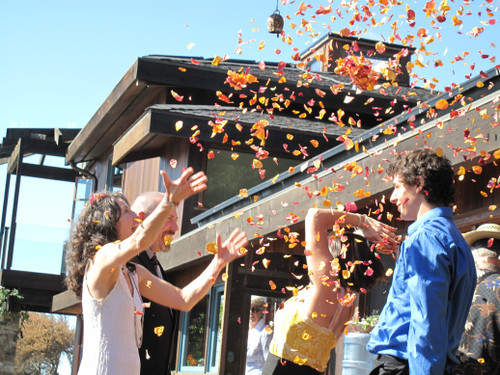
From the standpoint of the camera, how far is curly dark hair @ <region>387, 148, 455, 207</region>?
3363 mm

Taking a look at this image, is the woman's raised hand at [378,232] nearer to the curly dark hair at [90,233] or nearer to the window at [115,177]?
the curly dark hair at [90,233]

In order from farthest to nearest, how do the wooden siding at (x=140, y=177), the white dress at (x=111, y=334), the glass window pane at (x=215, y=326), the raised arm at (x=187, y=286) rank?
the wooden siding at (x=140, y=177), the glass window pane at (x=215, y=326), the raised arm at (x=187, y=286), the white dress at (x=111, y=334)

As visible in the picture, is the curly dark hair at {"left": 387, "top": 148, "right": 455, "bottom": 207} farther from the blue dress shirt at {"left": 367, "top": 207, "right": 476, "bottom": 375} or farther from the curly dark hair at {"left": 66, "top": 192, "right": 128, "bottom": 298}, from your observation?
the curly dark hair at {"left": 66, "top": 192, "right": 128, "bottom": 298}

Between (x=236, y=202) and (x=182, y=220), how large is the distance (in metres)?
3.11

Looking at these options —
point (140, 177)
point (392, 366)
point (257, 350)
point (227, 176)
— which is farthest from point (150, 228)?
point (140, 177)

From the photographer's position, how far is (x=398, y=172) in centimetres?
344

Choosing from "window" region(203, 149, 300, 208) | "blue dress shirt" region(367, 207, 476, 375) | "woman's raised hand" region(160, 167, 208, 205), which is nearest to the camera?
"blue dress shirt" region(367, 207, 476, 375)

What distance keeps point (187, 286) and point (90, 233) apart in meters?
0.54

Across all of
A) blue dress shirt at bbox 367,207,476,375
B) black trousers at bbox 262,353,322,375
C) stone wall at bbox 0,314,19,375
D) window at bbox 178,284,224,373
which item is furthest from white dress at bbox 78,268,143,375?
stone wall at bbox 0,314,19,375

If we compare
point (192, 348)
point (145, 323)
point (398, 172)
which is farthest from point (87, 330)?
point (192, 348)

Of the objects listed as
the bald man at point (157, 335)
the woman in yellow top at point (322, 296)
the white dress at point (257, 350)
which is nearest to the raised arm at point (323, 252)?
the woman in yellow top at point (322, 296)

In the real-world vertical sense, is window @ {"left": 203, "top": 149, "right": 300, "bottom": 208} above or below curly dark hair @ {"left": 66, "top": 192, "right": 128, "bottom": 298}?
above

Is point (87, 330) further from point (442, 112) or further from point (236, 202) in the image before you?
point (236, 202)

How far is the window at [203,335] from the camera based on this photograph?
36.4ft
